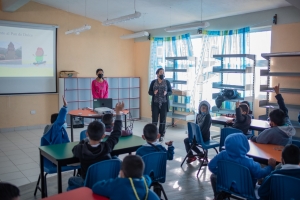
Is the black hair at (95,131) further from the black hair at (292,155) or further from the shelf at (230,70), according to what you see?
the shelf at (230,70)

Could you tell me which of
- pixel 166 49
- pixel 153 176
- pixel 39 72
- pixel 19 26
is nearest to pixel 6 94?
pixel 39 72

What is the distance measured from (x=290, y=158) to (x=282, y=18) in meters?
4.35

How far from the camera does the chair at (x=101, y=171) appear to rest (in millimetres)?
2477

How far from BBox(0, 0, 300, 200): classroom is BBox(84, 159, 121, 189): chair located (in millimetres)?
1494

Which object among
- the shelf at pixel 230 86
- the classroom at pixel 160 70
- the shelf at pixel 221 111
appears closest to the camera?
the classroom at pixel 160 70

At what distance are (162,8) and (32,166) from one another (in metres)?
4.46

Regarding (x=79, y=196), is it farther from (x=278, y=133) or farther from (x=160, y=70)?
(x=160, y=70)

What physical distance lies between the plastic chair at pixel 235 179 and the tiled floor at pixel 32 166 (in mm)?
988

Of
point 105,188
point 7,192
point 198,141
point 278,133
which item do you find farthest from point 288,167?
point 198,141

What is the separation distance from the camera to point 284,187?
231 cm

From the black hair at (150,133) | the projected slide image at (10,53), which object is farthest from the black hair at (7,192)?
the projected slide image at (10,53)

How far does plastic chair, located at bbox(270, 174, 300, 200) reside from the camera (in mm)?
2250

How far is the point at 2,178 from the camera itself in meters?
4.43

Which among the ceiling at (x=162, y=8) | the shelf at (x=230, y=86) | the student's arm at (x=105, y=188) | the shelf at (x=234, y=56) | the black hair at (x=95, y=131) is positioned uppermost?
the ceiling at (x=162, y=8)
